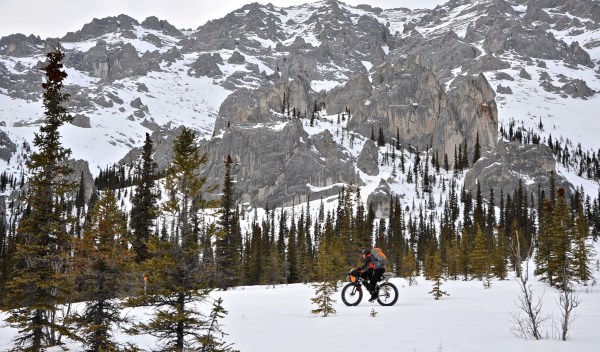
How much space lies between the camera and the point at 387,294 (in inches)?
760

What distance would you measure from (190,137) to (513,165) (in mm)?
161494

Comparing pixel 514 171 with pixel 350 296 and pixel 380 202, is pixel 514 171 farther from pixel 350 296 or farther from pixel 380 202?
pixel 350 296

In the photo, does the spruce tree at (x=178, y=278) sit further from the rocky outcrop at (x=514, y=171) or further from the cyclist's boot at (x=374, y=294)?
the rocky outcrop at (x=514, y=171)

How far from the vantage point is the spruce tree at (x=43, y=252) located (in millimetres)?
16750

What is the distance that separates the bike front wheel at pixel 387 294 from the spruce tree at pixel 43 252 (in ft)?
40.4

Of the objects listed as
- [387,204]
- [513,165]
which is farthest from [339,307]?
[513,165]

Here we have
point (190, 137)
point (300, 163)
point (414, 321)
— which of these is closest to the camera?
point (190, 137)

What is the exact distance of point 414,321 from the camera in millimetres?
14609

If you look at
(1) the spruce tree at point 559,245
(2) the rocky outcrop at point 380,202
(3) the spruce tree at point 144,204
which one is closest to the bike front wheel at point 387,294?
(1) the spruce tree at point 559,245

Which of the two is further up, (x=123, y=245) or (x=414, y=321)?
(x=123, y=245)

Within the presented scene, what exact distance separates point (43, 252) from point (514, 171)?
15918 cm

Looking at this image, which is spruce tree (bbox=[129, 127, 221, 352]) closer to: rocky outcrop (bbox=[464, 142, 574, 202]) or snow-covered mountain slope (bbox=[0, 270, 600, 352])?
snow-covered mountain slope (bbox=[0, 270, 600, 352])

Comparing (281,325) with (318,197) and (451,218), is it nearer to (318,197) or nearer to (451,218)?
(451,218)

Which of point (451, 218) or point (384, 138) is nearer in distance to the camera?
point (451, 218)
